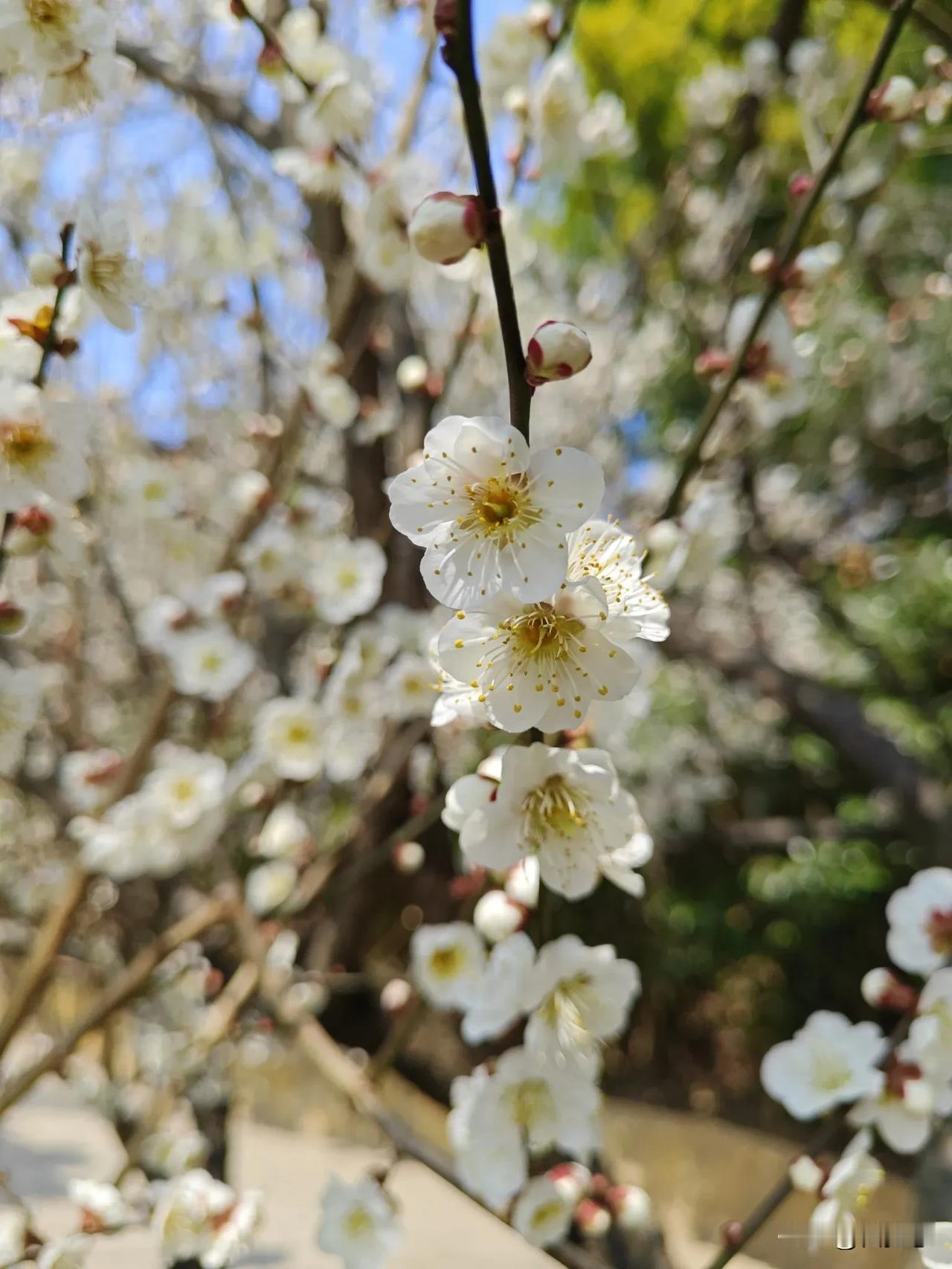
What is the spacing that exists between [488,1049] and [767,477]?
2.83 metres

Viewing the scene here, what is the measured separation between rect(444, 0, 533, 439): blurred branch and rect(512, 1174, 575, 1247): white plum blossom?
57 centimetres

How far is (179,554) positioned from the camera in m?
1.61

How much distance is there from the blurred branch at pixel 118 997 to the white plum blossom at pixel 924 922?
85 cm

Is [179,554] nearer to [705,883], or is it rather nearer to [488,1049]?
[488,1049]

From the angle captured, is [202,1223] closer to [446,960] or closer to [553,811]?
[446,960]

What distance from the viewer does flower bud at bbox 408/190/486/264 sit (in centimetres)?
45

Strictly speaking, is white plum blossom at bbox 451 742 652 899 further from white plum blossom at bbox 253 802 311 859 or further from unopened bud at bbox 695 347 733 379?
white plum blossom at bbox 253 802 311 859

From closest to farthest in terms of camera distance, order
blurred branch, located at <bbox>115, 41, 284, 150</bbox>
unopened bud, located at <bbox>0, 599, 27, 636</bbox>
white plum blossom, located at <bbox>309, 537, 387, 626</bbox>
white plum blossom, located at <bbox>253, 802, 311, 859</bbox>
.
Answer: unopened bud, located at <bbox>0, 599, 27, 636</bbox>, white plum blossom, located at <bbox>309, 537, 387, 626</bbox>, white plum blossom, located at <bbox>253, 802, 311, 859</bbox>, blurred branch, located at <bbox>115, 41, 284, 150</bbox>

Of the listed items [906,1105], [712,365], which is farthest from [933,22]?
[906,1105]

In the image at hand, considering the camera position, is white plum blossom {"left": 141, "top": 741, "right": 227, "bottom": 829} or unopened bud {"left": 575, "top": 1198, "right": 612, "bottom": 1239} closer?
unopened bud {"left": 575, "top": 1198, "right": 612, "bottom": 1239}

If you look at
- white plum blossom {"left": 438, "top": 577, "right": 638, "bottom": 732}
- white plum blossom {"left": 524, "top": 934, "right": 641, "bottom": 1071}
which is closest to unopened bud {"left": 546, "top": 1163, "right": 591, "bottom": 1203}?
white plum blossom {"left": 524, "top": 934, "right": 641, "bottom": 1071}

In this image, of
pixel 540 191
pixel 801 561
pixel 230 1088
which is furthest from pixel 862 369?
pixel 230 1088

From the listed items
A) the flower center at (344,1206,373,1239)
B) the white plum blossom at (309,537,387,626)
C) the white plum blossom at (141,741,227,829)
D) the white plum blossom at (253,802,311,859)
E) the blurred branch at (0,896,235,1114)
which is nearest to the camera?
→ the flower center at (344,1206,373,1239)

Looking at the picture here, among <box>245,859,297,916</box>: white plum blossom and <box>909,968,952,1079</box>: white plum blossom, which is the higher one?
<box>245,859,297,916</box>: white plum blossom
